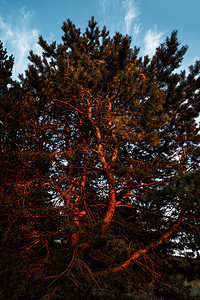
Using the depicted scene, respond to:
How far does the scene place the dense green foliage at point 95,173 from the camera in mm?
3559

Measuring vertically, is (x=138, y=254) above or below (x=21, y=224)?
below

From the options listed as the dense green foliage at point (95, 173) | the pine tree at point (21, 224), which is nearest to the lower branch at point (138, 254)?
the dense green foliage at point (95, 173)

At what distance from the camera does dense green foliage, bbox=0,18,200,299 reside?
11.7 feet

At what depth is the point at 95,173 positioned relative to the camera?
5234 millimetres

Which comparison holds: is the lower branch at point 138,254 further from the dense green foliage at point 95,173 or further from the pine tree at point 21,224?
the pine tree at point 21,224

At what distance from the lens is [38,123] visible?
235 inches

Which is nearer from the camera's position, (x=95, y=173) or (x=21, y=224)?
(x=21, y=224)

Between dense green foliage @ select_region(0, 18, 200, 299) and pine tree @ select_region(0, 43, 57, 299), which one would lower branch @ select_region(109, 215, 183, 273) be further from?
pine tree @ select_region(0, 43, 57, 299)

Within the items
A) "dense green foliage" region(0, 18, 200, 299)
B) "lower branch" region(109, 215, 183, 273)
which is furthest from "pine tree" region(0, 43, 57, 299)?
"lower branch" region(109, 215, 183, 273)

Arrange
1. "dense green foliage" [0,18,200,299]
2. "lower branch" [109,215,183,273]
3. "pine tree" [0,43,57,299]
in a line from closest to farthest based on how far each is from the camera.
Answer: "pine tree" [0,43,57,299] → "dense green foliage" [0,18,200,299] → "lower branch" [109,215,183,273]

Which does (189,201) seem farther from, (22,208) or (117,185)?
(22,208)

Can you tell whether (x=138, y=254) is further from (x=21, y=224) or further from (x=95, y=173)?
(x=21, y=224)

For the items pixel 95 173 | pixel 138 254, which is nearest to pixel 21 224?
pixel 95 173

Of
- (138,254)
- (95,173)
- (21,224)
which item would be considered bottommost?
(138,254)
